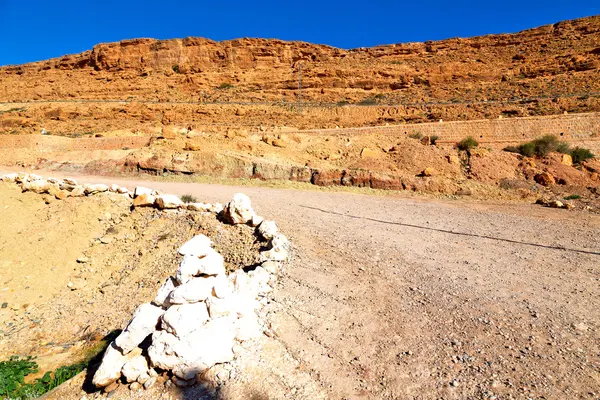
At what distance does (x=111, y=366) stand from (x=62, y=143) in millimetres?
21779

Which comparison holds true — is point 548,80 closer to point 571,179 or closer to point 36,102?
point 571,179

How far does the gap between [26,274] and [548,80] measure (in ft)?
127

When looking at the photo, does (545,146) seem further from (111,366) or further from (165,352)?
(111,366)

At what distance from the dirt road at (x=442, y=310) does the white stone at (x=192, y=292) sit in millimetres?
781

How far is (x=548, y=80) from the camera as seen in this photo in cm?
3084

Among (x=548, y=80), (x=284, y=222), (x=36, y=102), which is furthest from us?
(x=36, y=102)

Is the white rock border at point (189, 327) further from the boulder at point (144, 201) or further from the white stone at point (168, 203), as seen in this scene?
the boulder at point (144, 201)

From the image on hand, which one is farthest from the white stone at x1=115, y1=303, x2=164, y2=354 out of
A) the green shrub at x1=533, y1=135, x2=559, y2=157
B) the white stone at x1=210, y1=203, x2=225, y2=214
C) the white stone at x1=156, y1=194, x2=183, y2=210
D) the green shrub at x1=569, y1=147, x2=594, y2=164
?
the green shrub at x1=569, y1=147, x2=594, y2=164

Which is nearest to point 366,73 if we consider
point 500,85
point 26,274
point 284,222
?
point 500,85

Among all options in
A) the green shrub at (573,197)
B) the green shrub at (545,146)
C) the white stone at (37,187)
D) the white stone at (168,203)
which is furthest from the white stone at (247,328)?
the green shrub at (545,146)

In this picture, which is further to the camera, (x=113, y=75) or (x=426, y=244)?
(x=113, y=75)

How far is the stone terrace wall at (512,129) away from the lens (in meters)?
20.7

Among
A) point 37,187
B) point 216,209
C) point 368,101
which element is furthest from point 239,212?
point 368,101

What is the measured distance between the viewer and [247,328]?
323 centimetres
